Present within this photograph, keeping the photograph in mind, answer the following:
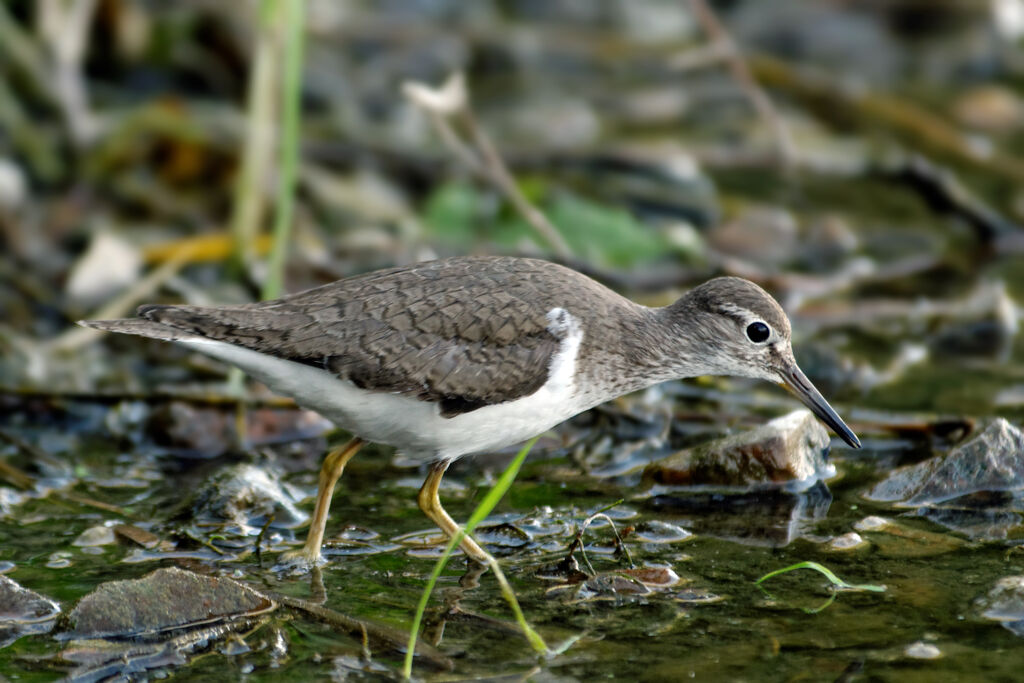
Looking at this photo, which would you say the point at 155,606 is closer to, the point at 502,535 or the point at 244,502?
the point at 244,502

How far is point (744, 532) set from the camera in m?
5.89

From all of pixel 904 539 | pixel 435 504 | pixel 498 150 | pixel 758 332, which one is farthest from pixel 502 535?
pixel 498 150

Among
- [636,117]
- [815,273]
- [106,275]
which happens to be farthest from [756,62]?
[106,275]

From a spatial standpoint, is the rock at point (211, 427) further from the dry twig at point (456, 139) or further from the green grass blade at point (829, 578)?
the green grass blade at point (829, 578)

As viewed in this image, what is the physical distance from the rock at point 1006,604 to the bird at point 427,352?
6.29ft

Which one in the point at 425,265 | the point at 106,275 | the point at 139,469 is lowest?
the point at 139,469

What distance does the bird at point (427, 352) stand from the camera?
222 inches

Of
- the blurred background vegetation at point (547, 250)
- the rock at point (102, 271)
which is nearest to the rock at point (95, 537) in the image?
the blurred background vegetation at point (547, 250)

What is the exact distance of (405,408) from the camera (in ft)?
18.6

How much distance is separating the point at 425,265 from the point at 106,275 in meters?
3.16

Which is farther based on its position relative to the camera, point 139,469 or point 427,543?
point 139,469

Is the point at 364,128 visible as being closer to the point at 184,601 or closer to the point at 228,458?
the point at 228,458

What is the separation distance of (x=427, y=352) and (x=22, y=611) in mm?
1951

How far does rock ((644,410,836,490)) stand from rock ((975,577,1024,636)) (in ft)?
4.57
